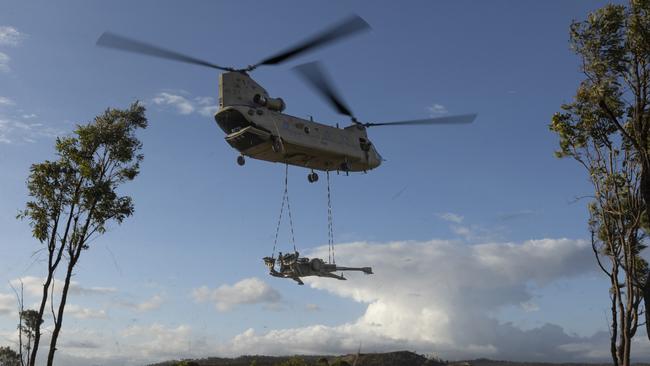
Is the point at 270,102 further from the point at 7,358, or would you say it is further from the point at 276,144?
the point at 7,358

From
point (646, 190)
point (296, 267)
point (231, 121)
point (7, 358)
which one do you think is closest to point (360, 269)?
point (296, 267)

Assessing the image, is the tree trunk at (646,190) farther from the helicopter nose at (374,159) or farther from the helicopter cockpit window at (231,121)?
the helicopter cockpit window at (231,121)

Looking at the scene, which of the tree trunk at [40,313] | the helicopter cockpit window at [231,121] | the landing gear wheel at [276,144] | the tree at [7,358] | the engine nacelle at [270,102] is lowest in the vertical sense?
the tree at [7,358]

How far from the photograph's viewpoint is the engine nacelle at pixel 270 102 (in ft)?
101

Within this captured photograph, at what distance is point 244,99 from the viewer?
30.1m

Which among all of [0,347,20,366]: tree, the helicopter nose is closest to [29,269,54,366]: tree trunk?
the helicopter nose

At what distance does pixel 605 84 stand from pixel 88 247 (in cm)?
2602

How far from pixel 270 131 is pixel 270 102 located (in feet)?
6.82

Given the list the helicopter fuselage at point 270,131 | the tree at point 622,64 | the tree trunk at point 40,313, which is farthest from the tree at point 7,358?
the tree at point 622,64

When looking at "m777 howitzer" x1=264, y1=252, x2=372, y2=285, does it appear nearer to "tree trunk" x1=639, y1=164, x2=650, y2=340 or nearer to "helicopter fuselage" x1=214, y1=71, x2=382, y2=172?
"helicopter fuselage" x1=214, y1=71, x2=382, y2=172

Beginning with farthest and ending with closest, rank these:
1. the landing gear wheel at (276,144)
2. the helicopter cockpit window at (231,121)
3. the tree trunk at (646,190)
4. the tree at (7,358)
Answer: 1. the tree at (7,358)
2. the landing gear wheel at (276,144)
3. the helicopter cockpit window at (231,121)
4. the tree trunk at (646,190)

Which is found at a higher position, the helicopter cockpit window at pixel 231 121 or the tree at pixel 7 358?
the helicopter cockpit window at pixel 231 121

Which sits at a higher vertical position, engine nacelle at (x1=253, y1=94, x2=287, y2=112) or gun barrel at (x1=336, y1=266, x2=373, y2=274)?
engine nacelle at (x1=253, y1=94, x2=287, y2=112)

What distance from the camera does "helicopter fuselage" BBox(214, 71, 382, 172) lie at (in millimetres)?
29453
